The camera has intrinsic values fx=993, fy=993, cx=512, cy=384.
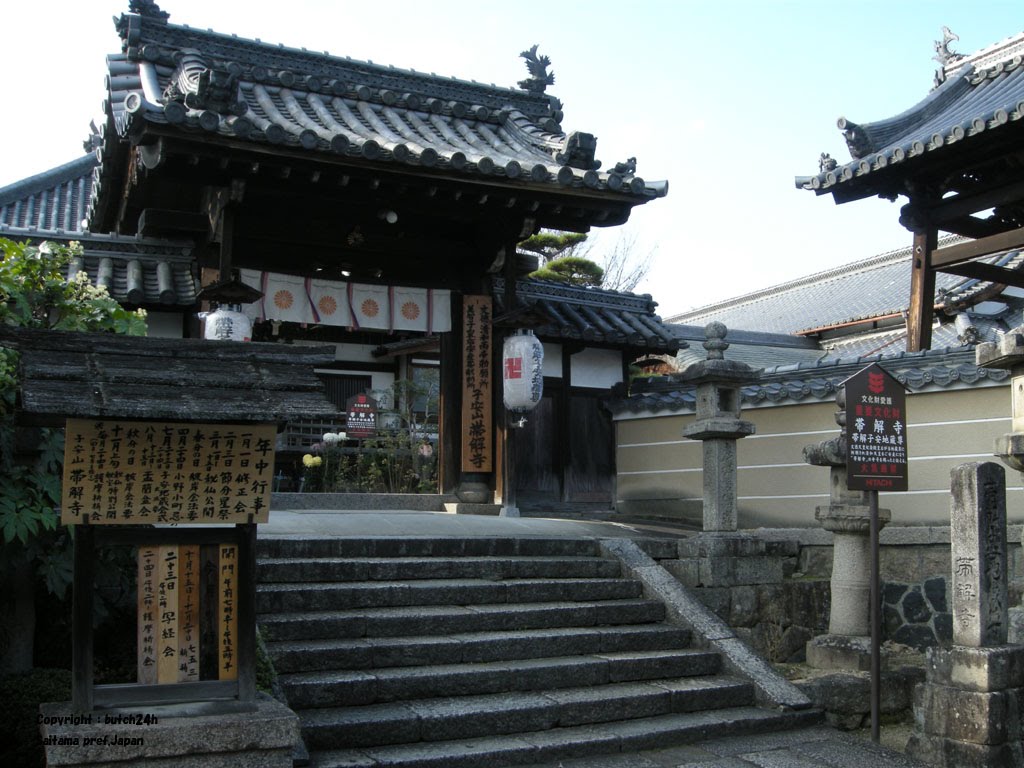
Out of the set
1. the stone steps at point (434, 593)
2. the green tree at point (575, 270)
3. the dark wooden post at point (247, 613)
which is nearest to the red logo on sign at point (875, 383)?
the stone steps at point (434, 593)

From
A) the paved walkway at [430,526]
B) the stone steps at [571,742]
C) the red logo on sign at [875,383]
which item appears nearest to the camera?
the stone steps at [571,742]

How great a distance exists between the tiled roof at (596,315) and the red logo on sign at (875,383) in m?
6.58

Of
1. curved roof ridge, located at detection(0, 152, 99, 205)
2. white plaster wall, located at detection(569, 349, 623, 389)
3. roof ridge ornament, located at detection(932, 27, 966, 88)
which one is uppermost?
roof ridge ornament, located at detection(932, 27, 966, 88)

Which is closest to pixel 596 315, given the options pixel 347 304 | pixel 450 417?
pixel 450 417

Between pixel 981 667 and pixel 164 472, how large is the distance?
18.4ft

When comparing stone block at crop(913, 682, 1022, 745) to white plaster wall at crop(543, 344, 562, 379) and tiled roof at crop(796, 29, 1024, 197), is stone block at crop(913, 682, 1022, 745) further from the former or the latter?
white plaster wall at crop(543, 344, 562, 379)

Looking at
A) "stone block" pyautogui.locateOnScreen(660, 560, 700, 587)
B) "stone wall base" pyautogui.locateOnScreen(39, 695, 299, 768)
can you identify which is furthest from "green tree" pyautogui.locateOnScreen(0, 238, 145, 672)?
"stone block" pyautogui.locateOnScreen(660, 560, 700, 587)

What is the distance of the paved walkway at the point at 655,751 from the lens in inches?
272

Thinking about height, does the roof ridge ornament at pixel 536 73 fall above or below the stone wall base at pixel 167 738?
above

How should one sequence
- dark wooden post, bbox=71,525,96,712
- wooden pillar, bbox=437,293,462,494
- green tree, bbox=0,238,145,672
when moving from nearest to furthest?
dark wooden post, bbox=71,525,96,712, green tree, bbox=0,238,145,672, wooden pillar, bbox=437,293,462,494

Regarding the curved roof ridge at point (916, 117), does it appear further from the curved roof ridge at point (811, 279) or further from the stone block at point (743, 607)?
the curved roof ridge at point (811, 279)

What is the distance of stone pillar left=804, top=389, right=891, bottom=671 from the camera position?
350 inches

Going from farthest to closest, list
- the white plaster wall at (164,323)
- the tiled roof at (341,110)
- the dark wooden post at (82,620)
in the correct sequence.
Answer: the white plaster wall at (164,323)
the tiled roof at (341,110)
the dark wooden post at (82,620)

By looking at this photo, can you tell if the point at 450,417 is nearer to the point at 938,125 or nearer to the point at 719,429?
the point at 719,429
